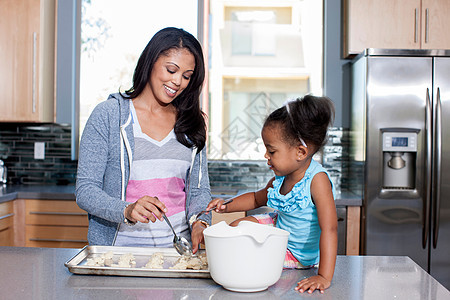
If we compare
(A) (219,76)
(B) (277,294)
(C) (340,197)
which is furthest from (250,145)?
(B) (277,294)

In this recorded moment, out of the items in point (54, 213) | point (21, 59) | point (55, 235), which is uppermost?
point (21, 59)

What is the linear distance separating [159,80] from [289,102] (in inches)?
20.3

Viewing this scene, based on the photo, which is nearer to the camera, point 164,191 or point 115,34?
point 164,191

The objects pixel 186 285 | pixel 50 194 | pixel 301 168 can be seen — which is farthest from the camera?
pixel 50 194

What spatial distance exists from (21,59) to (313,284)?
2.72m

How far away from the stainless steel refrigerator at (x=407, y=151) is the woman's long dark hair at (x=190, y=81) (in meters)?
1.45

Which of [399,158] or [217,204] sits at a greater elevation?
[399,158]

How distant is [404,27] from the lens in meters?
3.02

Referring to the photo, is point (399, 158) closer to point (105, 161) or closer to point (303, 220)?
point (303, 220)

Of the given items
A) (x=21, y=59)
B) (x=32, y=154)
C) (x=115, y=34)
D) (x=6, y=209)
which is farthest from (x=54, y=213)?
(x=115, y=34)

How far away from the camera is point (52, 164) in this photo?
11.6 feet

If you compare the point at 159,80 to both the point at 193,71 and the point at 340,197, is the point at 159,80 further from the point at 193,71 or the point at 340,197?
the point at 340,197

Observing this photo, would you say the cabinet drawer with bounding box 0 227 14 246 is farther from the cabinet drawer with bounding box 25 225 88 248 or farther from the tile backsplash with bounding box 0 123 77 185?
the tile backsplash with bounding box 0 123 77 185

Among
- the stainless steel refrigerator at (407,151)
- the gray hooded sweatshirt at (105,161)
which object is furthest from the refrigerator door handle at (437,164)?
the gray hooded sweatshirt at (105,161)
